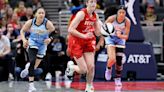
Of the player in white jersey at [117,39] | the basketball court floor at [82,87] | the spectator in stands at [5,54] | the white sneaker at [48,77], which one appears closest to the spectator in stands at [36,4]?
the white sneaker at [48,77]

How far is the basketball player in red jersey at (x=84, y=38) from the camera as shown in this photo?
968cm

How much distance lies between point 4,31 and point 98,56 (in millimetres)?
2949

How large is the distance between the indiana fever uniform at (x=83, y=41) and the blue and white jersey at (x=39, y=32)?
174 centimetres

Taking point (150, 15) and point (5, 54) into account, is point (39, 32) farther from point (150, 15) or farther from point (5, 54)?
point (150, 15)

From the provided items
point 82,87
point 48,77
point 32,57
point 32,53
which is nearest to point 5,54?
point 48,77

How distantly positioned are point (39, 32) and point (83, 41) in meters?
2.03

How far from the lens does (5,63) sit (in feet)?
46.1

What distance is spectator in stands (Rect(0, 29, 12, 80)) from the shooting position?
13.9m

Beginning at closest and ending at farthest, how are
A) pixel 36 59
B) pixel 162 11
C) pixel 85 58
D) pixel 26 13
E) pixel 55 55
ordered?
pixel 85 58, pixel 36 59, pixel 55 55, pixel 26 13, pixel 162 11

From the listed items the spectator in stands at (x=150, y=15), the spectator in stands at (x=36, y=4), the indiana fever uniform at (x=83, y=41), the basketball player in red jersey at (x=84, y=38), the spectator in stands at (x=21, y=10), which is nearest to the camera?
the basketball player in red jersey at (x=84, y=38)

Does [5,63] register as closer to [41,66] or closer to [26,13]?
[41,66]

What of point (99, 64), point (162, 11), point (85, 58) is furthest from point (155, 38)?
point (85, 58)

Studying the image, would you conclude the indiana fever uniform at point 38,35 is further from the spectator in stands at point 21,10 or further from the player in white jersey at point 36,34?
the spectator in stands at point 21,10

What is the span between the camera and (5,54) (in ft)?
45.8
